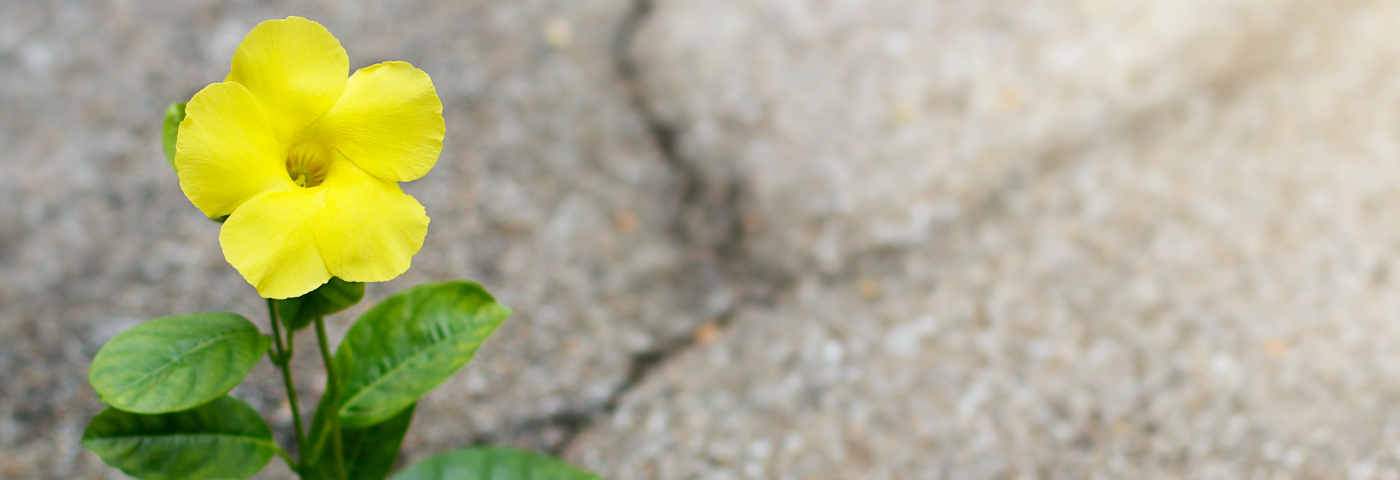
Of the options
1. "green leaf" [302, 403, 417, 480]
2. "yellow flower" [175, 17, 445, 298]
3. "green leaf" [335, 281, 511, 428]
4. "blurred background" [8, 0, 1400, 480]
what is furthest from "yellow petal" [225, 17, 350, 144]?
"blurred background" [8, 0, 1400, 480]

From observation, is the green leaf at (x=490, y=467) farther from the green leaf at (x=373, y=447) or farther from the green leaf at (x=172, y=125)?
the green leaf at (x=172, y=125)

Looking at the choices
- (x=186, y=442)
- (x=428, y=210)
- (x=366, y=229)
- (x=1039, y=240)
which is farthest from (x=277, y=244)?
(x=1039, y=240)

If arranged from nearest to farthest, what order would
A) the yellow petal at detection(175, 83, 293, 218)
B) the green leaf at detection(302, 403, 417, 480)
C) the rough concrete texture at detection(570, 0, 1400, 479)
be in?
the yellow petal at detection(175, 83, 293, 218) < the green leaf at detection(302, 403, 417, 480) < the rough concrete texture at detection(570, 0, 1400, 479)

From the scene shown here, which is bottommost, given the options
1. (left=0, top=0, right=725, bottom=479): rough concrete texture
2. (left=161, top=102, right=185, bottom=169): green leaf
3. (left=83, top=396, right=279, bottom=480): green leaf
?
(left=83, top=396, right=279, bottom=480): green leaf

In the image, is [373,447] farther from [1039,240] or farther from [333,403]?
[1039,240]

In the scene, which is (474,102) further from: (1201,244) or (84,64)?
(1201,244)

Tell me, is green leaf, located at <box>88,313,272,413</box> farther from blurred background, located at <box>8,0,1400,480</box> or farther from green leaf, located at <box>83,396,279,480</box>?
blurred background, located at <box>8,0,1400,480</box>
